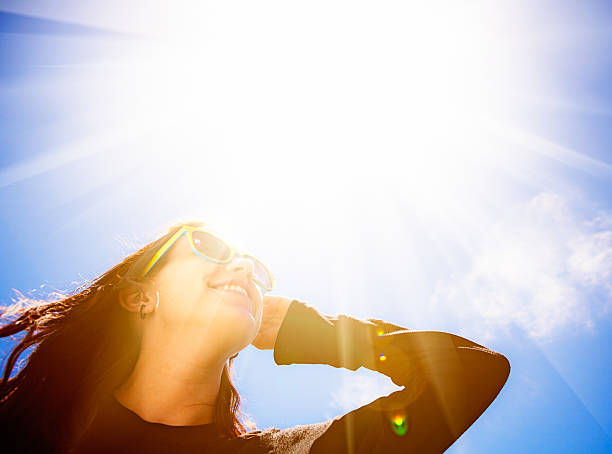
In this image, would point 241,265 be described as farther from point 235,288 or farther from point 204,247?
point 204,247

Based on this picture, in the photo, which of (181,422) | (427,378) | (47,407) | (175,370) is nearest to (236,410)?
(181,422)

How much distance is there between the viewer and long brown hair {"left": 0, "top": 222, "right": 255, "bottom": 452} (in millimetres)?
1936

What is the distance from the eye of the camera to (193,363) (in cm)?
209

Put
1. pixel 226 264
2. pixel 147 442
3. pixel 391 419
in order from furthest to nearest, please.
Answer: pixel 226 264 < pixel 147 442 < pixel 391 419

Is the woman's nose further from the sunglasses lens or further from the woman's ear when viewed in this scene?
the woman's ear

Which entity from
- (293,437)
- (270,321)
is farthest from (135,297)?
(293,437)

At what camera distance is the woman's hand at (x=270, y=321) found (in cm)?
221

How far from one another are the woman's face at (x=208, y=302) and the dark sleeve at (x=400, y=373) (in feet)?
1.02

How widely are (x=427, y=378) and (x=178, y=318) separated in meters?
1.77

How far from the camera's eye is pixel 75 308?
2459 millimetres

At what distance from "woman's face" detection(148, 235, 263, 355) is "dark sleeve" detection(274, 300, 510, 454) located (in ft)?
1.02

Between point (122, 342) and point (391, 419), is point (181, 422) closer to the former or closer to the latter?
point (122, 342)

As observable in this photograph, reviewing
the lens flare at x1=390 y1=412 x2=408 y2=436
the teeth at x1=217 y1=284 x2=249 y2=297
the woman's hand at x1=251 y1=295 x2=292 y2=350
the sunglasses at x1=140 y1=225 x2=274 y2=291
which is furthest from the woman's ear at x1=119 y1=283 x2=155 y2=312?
the lens flare at x1=390 y1=412 x2=408 y2=436

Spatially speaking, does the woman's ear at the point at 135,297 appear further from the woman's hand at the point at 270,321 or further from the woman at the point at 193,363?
the woman's hand at the point at 270,321
